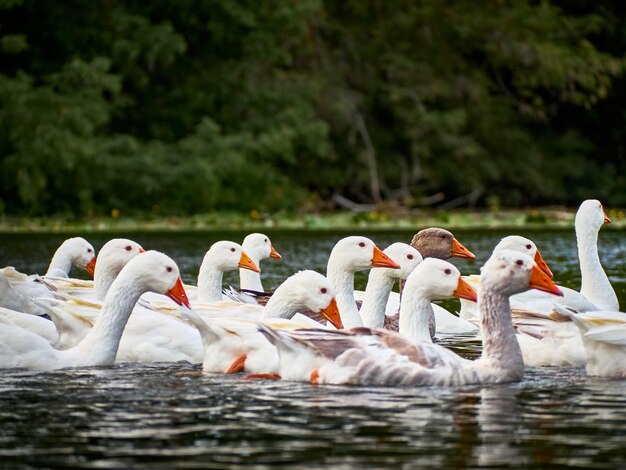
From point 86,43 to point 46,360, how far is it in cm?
2491

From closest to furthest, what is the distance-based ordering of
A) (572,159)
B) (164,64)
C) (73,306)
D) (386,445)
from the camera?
(386,445) < (73,306) < (164,64) < (572,159)

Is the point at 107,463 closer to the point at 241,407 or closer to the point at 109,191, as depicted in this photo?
the point at 241,407

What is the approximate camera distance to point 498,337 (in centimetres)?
852

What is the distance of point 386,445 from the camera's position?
6.44 meters

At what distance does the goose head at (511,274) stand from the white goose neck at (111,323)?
2377 mm

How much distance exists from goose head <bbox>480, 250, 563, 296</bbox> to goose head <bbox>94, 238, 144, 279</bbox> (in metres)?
3.54

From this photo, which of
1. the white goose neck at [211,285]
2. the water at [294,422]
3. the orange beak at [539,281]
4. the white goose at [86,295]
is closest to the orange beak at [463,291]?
the water at [294,422]

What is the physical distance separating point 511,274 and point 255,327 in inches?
68.5

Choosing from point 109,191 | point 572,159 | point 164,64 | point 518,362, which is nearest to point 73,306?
point 518,362

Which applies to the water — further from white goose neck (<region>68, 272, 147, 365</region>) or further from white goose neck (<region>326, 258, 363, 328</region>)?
white goose neck (<region>326, 258, 363, 328</region>)

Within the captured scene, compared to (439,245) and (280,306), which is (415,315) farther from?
(439,245)

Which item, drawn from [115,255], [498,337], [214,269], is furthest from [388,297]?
[498,337]

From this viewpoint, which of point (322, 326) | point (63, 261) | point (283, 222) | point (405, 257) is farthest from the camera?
point (283, 222)

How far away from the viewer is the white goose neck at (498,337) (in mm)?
8461
